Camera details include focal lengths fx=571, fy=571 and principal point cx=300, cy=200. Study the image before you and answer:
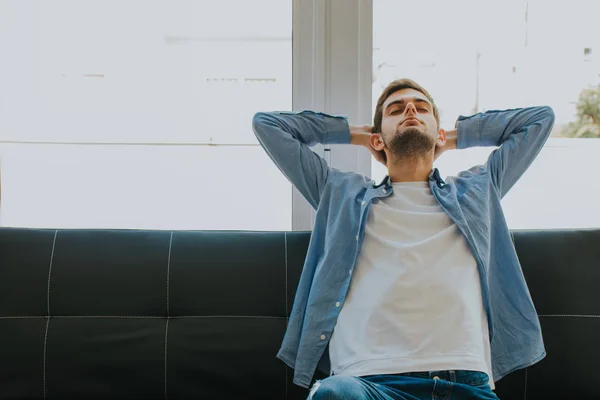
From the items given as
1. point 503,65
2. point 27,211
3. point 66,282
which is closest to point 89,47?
point 27,211

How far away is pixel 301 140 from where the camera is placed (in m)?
1.96

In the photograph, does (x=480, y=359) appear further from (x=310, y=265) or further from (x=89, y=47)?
(x=89, y=47)

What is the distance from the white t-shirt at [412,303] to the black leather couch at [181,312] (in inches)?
10.3

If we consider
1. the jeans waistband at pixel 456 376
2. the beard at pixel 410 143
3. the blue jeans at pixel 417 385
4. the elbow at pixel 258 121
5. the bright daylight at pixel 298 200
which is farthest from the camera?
the elbow at pixel 258 121

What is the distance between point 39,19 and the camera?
2.20 meters

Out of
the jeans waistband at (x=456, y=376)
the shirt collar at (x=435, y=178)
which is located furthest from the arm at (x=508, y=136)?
the jeans waistband at (x=456, y=376)

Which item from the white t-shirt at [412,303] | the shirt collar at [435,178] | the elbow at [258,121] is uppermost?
the elbow at [258,121]

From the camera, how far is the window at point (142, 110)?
219cm

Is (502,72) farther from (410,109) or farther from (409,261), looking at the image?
(409,261)

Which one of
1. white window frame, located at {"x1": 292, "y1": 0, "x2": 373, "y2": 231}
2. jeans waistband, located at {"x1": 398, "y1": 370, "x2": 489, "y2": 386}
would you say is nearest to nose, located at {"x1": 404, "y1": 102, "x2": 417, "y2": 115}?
white window frame, located at {"x1": 292, "y1": 0, "x2": 373, "y2": 231}

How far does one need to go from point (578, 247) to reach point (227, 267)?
113cm

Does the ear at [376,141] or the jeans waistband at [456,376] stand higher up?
the ear at [376,141]

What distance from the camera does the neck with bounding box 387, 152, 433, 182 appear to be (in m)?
1.82

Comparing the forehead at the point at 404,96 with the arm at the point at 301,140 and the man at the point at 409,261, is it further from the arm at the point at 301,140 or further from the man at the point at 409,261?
the arm at the point at 301,140
